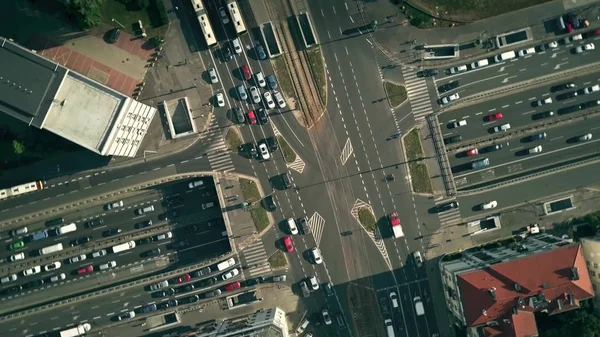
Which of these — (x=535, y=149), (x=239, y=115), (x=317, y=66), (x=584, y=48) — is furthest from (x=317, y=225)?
(x=584, y=48)

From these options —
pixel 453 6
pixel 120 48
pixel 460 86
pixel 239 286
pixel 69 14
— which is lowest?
pixel 239 286

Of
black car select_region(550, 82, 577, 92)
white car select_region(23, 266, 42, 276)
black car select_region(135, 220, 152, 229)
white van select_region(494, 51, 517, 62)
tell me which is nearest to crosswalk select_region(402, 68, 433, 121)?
white van select_region(494, 51, 517, 62)

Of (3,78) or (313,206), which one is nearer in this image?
(3,78)

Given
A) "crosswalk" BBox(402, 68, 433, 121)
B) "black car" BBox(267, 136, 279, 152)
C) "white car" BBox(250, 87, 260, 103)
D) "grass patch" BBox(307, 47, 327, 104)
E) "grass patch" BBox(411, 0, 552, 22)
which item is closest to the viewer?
"black car" BBox(267, 136, 279, 152)

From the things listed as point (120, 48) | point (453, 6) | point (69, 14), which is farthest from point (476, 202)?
point (69, 14)

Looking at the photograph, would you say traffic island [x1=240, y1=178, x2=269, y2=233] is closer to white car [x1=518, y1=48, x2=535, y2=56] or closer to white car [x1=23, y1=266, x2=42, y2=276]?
white car [x1=23, y1=266, x2=42, y2=276]

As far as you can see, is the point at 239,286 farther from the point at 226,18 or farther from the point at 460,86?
the point at 460,86

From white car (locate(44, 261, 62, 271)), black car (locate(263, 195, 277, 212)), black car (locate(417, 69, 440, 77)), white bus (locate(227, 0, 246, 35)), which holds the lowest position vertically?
white car (locate(44, 261, 62, 271))
